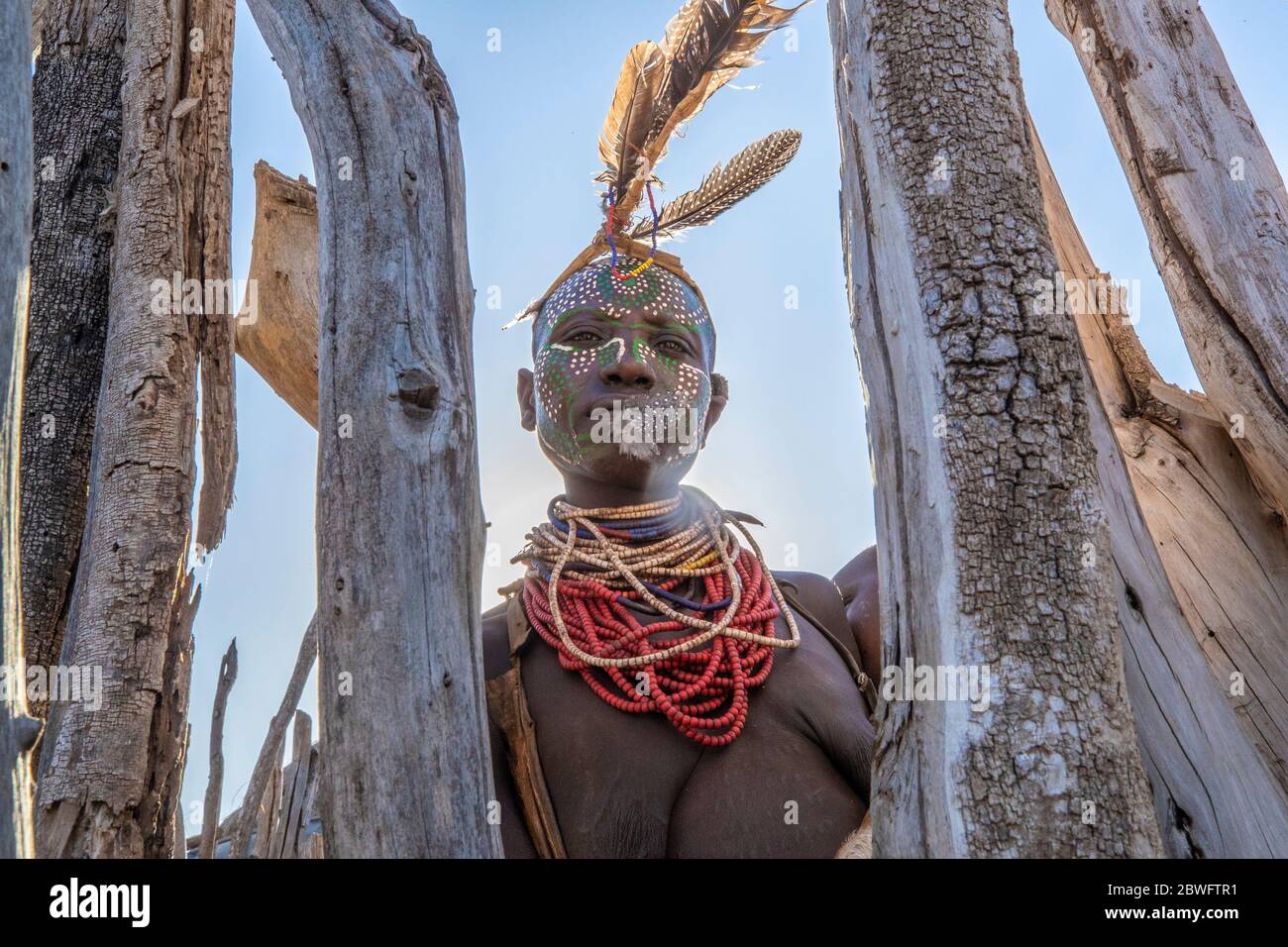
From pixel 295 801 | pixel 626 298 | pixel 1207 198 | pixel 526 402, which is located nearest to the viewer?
pixel 1207 198

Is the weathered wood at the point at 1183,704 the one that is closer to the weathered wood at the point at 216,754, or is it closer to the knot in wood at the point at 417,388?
the knot in wood at the point at 417,388

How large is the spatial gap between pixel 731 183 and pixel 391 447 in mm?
1854

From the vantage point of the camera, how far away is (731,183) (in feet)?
12.5

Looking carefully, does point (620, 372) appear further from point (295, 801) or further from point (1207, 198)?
point (295, 801)

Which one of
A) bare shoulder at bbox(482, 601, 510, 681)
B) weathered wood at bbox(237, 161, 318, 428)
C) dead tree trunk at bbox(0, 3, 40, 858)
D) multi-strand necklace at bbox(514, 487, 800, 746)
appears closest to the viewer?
dead tree trunk at bbox(0, 3, 40, 858)

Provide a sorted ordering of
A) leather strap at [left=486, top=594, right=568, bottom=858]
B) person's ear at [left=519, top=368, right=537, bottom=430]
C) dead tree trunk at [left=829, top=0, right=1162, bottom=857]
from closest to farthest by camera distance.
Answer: dead tree trunk at [left=829, top=0, right=1162, bottom=857]
leather strap at [left=486, top=594, right=568, bottom=858]
person's ear at [left=519, top=368, right=537, bottom=430]

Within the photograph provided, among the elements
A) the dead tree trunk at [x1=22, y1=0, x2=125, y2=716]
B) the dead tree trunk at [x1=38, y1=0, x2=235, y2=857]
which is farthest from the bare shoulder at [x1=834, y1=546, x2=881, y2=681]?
the dead tree trunk at [x1=22, y1=0, x2=125, y2=716]

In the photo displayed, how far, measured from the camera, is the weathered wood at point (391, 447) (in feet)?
7.16

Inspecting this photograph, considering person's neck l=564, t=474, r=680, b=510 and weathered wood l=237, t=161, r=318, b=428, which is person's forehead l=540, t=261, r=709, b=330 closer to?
person's neck l=564, t=474, r=680, b=510

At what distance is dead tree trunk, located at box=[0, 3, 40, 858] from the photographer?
1.74 m

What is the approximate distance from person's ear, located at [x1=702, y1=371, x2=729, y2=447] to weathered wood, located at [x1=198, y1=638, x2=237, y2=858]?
9.11 feet

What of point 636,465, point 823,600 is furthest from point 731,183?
point 823,600
